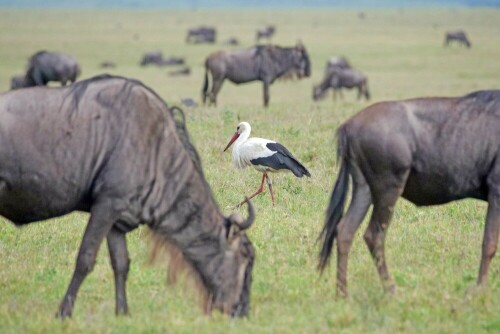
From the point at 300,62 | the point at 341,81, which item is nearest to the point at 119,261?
the point at 300,62

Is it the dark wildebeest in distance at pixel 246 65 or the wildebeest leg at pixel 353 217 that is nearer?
the wildebeest leg at pixel 353 217

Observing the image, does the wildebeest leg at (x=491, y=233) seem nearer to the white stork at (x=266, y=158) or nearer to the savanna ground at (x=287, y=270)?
the savanna ground at (x=287, y=270)

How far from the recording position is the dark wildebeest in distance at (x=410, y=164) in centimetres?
711

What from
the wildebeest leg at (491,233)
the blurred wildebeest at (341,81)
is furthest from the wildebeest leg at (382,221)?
the blurred wildebeest at (341,81)

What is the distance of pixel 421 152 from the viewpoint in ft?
23.6

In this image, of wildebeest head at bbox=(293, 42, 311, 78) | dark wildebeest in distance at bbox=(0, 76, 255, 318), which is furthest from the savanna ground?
wildebeest head at bbox=(293, 42, 311, 78)

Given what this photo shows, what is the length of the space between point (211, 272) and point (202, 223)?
1.06 ft

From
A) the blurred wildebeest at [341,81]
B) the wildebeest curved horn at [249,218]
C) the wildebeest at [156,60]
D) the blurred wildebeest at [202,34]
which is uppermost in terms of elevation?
the wildebeest curved horn at [249,218]

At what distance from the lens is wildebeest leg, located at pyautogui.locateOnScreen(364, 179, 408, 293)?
23.4ft

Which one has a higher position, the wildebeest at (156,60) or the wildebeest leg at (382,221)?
the wildebeest leg at (382,221)

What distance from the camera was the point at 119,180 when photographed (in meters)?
6.46

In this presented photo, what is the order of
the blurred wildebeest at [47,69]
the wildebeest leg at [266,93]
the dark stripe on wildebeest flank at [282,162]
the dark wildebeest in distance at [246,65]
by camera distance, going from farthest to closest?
the blurred wildebeest at [47,69] → the dark wildebeest in distance at [246,65] → the wildebeest leg at [266,93] → the dark stripe on wildebeest flank at [282,162]

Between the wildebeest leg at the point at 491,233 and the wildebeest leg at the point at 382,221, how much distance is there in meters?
0.65

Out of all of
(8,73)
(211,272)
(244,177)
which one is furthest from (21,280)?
(8,73)
